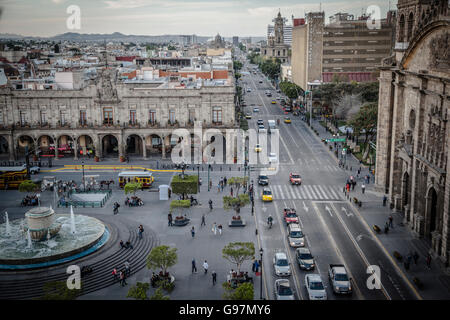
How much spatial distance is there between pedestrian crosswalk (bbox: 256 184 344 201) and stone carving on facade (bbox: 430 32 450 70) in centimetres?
1954

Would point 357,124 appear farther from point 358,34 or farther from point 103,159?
point 358,34

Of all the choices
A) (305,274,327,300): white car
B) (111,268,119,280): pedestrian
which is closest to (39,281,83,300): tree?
(111,268,119,280): pedestrian

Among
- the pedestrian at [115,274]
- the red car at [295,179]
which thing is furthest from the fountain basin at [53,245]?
the red car at [295,179]

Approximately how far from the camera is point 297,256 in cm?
3881

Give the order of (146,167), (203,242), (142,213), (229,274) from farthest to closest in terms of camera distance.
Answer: (146,167), (142,213), (203,242), (229,274)

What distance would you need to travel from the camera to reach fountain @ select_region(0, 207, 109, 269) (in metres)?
37.2

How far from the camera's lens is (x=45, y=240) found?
133 feet

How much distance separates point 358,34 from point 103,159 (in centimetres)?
8248

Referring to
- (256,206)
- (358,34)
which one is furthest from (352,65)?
(256,206)

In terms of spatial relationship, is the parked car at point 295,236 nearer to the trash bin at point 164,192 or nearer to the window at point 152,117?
the trash bin at point 164,192

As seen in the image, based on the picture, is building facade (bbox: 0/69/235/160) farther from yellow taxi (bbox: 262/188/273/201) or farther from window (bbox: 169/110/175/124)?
yellow taxi (bbox: 262/188/273/201)

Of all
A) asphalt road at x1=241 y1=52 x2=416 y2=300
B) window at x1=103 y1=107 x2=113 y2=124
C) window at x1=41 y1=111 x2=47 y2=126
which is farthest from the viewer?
window at x1=41 y1=111 x2=47 y2=126

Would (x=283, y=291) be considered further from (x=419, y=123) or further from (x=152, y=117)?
(x=152, y=117)

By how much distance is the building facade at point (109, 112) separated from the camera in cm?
7450
